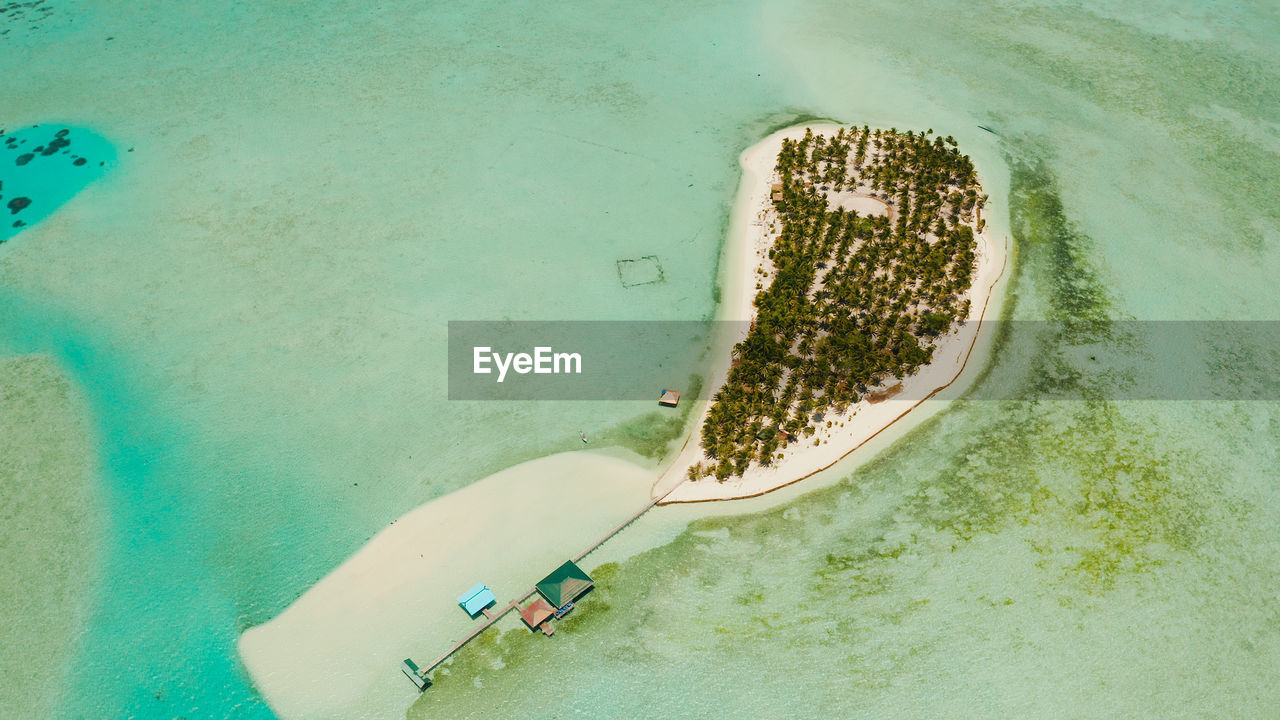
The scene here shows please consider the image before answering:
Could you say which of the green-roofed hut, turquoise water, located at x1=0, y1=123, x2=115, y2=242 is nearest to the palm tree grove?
the green-roofed hut

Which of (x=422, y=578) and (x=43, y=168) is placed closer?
(x=422, y=578)

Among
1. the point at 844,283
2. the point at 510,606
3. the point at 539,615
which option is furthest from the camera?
the point at 844,283

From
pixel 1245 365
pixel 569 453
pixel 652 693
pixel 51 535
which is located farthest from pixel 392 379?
pixel 1245 365

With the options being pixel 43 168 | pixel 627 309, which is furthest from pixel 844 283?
pixel 43 168

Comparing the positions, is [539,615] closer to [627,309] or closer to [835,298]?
[627,309]

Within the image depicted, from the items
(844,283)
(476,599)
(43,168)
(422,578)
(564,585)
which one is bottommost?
(422,578)

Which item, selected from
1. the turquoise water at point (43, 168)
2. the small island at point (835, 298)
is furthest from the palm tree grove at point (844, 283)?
the turquoise water at point (43, 168)
